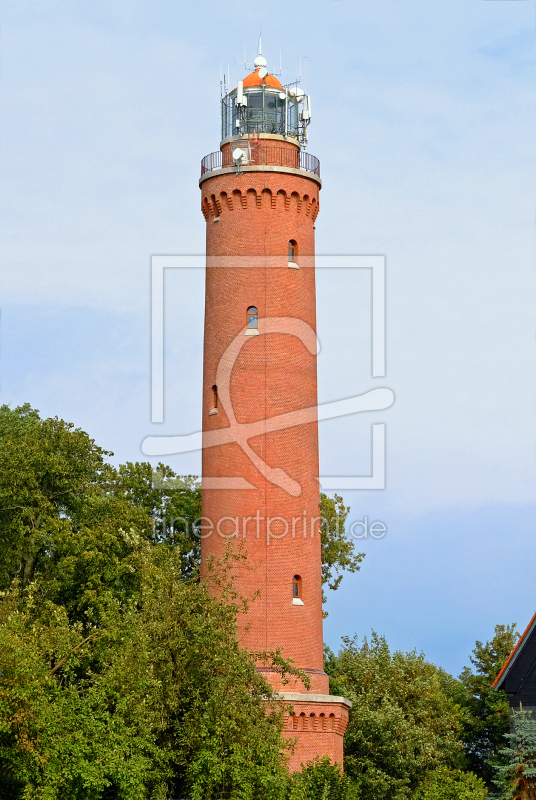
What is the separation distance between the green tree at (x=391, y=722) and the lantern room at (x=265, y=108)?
19375mm

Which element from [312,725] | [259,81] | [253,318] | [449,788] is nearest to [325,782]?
[312,725]

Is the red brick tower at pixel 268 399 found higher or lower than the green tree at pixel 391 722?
higher

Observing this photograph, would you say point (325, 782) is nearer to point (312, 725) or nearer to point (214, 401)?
point (312, 725)

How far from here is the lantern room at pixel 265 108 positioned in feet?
157

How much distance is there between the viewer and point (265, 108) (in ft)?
157

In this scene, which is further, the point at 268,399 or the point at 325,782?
the point at 268,399

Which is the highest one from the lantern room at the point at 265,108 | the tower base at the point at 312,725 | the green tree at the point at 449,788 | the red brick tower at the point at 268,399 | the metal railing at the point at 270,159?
the lantern room at the point at 265,108

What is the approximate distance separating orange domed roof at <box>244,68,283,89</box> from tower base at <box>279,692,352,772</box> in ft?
68.4

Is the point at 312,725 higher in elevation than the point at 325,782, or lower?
higher

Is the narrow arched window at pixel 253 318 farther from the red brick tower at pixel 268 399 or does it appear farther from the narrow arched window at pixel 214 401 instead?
the narrow arched window at pixel 214 401

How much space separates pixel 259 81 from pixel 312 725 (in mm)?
21952

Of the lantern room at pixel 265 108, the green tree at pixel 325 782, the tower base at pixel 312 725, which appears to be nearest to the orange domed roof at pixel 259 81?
the lantern room at pixel 265 108

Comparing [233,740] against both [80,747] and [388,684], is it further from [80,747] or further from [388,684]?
[388,684]

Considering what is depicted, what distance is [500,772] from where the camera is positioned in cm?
4431
